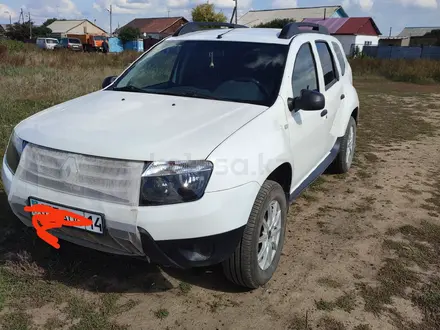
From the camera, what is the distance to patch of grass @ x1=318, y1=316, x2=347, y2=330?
2.59 metres

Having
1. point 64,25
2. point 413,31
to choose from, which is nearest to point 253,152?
point 413,31

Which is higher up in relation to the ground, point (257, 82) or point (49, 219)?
point (257, 82)

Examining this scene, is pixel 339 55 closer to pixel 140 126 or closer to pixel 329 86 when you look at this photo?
pixel 329 86

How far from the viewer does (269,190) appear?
2713 mm

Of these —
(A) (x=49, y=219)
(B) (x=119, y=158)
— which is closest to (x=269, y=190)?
(B) (x=119, y=158)

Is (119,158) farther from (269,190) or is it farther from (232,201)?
(269,190)

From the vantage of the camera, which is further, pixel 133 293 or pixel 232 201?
pixel 133 293

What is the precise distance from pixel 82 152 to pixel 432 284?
2.60 m

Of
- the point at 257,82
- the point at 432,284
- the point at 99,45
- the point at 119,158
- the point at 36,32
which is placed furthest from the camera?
the point at 36,32

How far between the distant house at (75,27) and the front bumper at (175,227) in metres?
84.5

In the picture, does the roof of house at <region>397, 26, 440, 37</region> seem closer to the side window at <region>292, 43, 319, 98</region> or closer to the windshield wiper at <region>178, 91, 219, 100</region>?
the side window at <region>292, 43, 319, 98</region>

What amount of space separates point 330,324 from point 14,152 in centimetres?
233

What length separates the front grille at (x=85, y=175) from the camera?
2.30 m

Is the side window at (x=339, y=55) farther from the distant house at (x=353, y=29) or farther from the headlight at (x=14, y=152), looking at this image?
the distant house at (x=353, y=29)
